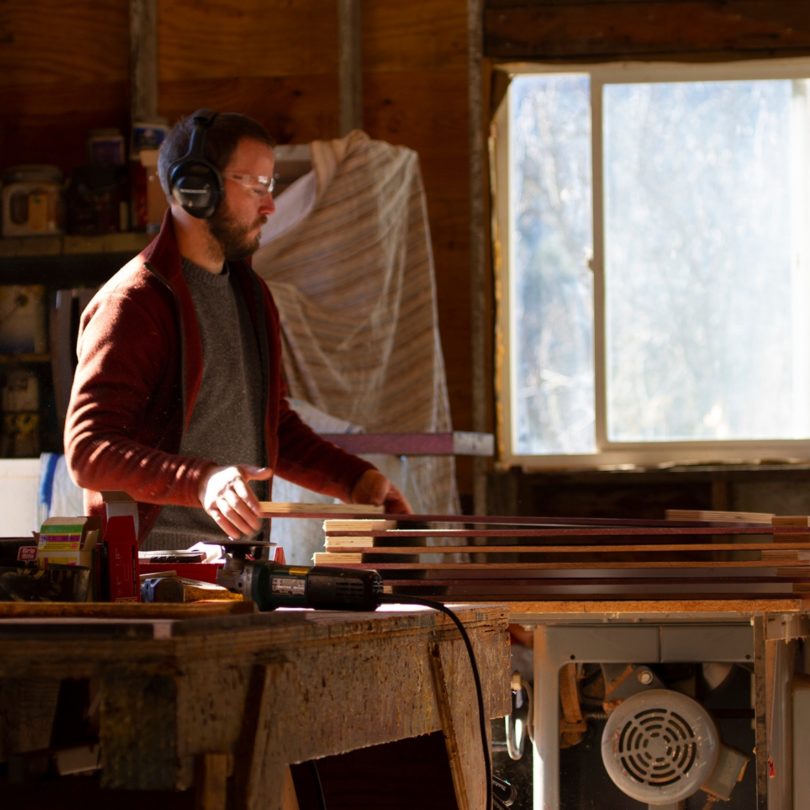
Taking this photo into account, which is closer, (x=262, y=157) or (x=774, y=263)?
(x=262, y=157)

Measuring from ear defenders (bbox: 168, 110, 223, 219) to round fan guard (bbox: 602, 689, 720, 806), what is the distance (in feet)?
3.59

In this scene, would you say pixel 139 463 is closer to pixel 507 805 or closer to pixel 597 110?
pixel 507 805

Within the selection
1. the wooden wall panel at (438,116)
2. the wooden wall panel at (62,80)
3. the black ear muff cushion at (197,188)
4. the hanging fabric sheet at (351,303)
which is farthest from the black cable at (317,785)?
the wooden wall panel at (62,80)

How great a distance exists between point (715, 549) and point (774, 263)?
2.97 metres

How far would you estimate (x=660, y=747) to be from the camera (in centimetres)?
187

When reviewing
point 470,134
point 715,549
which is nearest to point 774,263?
point 470,134

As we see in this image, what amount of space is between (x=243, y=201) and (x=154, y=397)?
1.36ft

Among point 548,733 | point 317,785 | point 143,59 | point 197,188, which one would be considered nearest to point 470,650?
point 317,785

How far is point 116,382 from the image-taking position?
6.89ft

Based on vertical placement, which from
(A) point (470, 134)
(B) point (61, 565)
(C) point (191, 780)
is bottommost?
(C) point (191, 780)

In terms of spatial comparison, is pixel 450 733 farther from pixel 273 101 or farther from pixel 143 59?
pixel 143 59

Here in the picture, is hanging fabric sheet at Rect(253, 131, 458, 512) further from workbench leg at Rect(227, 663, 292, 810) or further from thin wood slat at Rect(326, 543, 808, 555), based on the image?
workbench leg at Rect(227, 663, 292, 810)

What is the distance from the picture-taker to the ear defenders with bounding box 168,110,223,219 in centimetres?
Answer: 237

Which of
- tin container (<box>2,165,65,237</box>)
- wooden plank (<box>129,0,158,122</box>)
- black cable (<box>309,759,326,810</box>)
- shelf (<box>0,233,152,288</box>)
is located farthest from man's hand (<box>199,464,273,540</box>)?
wooden plank (<box>129,0,158,122</box>)
